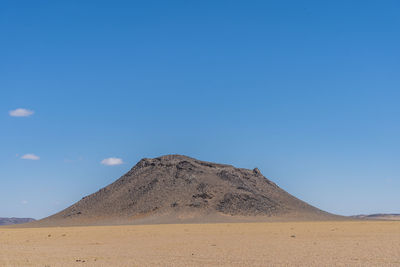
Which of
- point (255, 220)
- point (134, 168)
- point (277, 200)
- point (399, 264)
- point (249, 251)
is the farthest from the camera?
point (134, 168)

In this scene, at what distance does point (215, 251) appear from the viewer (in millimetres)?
26234

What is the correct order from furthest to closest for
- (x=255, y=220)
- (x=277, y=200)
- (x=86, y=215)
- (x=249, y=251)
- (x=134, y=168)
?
(x=134, y=168), (x=277, y=200), (x=86, y=215), (x=255, y=220), (x=249, y=251)

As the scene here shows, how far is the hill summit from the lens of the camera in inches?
3669

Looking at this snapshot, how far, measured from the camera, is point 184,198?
9875 centimetres

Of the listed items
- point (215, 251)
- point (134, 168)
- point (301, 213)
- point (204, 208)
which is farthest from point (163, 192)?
point (215, 251)

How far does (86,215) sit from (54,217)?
42.1 ft

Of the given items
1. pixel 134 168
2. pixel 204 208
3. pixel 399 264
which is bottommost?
pixel 399 264

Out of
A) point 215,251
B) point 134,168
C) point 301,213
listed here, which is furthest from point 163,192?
point 215,251

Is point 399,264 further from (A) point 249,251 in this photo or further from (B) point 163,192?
(B) point 163,192

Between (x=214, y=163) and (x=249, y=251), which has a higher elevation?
(x=214, y=163)

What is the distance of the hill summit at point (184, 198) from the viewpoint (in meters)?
93.2

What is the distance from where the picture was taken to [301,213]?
333ft

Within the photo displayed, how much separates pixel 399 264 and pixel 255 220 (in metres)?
70.4

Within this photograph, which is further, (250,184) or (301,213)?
(250,184)
